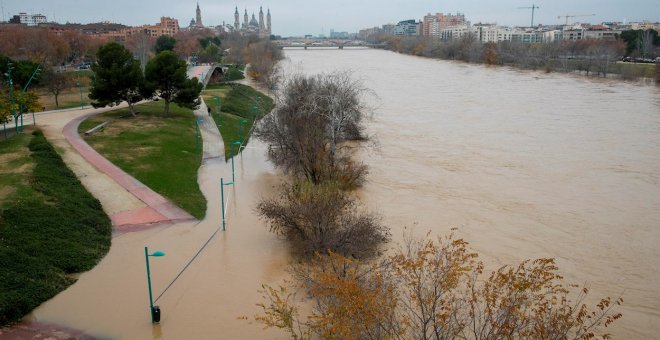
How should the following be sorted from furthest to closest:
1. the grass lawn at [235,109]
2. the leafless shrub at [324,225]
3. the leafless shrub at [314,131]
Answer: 1. the grass lawn at [235,109]
2. the leafless shrub at [314,131]
3. the leafless shrub at [324,225]

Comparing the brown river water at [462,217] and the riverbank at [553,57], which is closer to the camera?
the brown river water at [462,217]

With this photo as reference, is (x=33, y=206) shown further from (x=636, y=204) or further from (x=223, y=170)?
(x=636, y=204)

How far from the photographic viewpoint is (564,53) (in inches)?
3930

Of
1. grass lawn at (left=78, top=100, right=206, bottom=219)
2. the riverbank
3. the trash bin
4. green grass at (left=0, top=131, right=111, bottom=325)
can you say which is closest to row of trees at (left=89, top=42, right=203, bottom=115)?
grass lawn at (left=78, top=100, right=206, bottom=219)

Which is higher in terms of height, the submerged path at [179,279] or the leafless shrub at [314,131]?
the leafless shrub at [314,131]

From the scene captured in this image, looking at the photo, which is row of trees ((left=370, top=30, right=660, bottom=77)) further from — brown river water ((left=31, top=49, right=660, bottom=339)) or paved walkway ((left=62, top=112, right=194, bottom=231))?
paved walkway ((left=62, top=112, right=194, bottom=231))

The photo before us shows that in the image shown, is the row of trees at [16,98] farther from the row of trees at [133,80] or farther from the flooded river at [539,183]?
the flooded river at [539,183]

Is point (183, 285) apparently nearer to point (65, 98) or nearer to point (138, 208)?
point (138, 208)

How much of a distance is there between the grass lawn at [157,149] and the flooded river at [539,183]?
7910 mm

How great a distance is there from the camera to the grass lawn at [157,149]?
76.9ft

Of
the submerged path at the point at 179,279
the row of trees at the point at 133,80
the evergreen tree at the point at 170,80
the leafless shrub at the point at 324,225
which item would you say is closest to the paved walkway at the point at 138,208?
the submerged path at the point at 179,279

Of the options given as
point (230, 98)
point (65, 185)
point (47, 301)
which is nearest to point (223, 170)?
point (65, 185)

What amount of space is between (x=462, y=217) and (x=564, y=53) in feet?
293

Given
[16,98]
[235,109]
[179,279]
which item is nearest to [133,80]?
[16,98]
